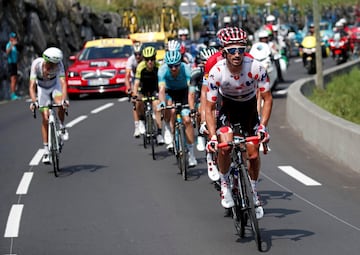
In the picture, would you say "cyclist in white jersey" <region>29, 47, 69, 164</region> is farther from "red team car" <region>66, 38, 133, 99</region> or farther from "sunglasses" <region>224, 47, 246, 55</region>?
"red team car" <region>66, 38, 133, 99</region>

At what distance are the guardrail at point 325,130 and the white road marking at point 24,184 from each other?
4202mm

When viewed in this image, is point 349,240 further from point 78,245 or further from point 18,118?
point 18,118

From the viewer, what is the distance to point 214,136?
8.62 meters

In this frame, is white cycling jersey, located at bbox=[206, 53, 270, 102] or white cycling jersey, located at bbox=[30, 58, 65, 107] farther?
white cycling jersey, located at bbox=[30, 58, 65, 107]

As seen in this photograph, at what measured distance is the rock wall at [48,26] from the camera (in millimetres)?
35000

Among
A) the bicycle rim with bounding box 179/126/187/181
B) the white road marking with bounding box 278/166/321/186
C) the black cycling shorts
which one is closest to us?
the black cycling shorts

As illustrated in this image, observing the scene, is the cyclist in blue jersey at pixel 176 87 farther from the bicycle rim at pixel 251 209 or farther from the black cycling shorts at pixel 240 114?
the bicycle rim at pixel 251 209

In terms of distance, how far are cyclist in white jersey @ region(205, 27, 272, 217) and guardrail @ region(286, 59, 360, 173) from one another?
12.3 feet

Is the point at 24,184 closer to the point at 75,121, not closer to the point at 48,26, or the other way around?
the point at 75,121

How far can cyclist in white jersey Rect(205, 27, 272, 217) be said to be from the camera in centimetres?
872

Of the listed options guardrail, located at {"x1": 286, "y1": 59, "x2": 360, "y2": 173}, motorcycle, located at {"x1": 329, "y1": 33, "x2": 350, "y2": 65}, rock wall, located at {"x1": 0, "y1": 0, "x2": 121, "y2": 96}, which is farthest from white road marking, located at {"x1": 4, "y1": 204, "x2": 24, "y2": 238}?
motorcycle, located at {"x1": 329, "y1": 33, "x2": 350, "y2": 65}

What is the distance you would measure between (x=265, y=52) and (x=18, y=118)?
6.11 meters

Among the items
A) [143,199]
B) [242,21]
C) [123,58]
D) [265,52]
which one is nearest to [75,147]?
[143,199]

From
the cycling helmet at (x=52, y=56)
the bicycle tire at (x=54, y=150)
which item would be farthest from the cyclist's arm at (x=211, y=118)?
the bicycle tire at (x=54, y=150)
